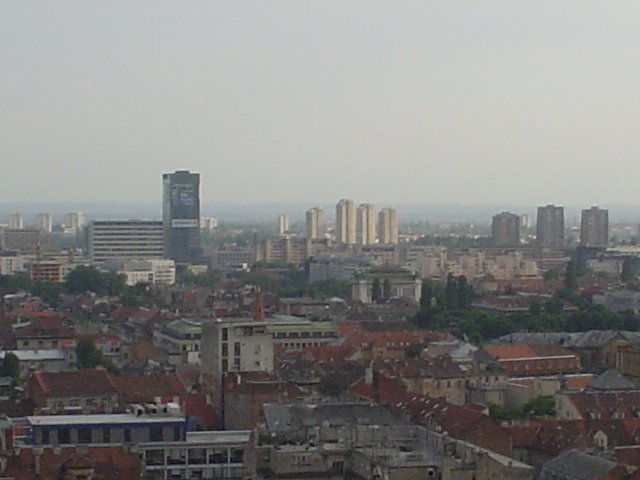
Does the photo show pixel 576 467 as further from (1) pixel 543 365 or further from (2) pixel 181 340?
(2) pixel 181 340

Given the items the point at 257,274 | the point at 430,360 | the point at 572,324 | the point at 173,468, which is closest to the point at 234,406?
the point at 173,468

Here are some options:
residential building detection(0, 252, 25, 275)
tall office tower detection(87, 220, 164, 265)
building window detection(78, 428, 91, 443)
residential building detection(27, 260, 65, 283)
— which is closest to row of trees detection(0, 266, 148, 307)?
residential building detection(27, 260, 65, 283)

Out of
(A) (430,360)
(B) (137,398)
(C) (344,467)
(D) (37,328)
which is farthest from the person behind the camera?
(D) (37,328)

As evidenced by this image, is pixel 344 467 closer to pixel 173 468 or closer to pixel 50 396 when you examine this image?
pixel 173 468

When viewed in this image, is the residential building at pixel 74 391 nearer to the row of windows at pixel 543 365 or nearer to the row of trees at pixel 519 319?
the row of windows at pixel 543 365

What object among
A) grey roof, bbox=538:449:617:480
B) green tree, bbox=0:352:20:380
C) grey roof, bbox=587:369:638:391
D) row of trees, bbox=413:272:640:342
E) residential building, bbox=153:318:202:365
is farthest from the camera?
row of trees, bbox=413:272:640:342

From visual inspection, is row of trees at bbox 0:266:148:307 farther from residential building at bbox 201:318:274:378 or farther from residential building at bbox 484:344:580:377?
residential building at bbox 201:318:274:378
